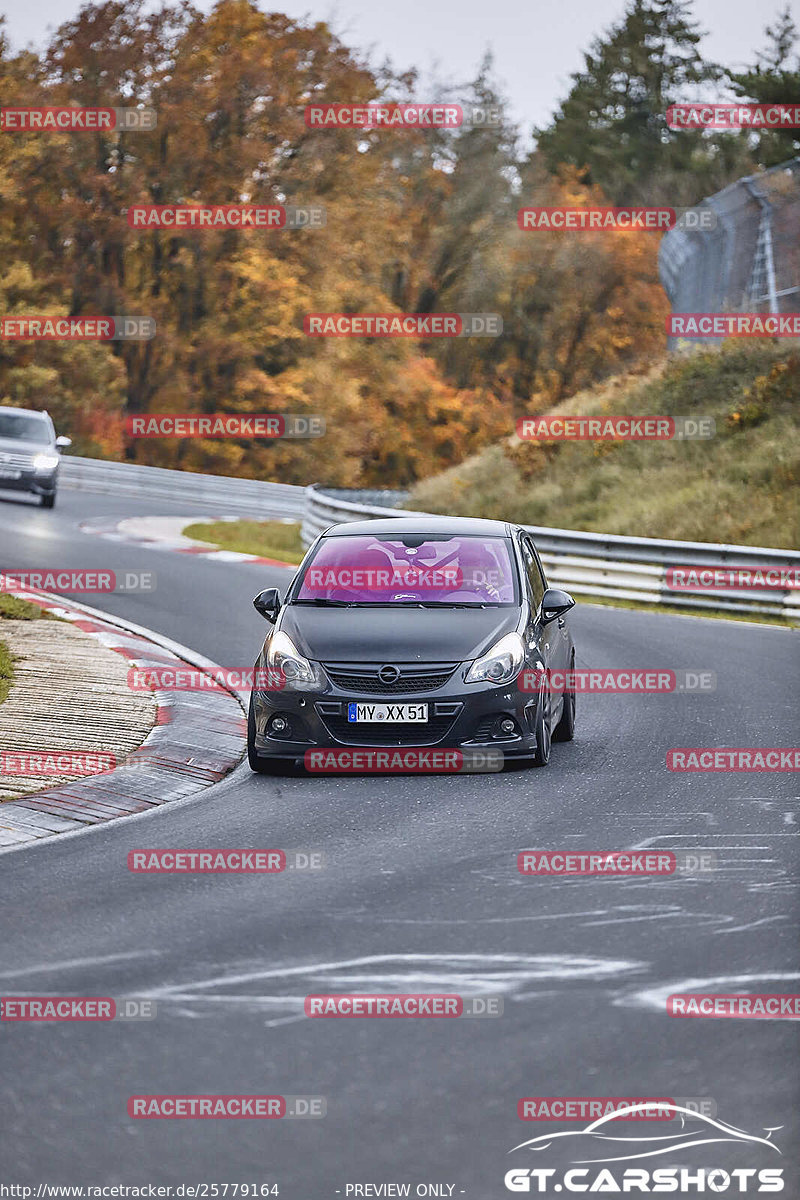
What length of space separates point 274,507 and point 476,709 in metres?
30.1

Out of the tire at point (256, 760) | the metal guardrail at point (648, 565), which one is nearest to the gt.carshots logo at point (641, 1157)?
the tire at point (256, 760)

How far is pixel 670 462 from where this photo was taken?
108 feet

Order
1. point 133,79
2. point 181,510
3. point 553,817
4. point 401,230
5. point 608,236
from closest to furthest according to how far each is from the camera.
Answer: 1. point 553,817
2. point 181,510
3. point 133,79
4. point 401,230
5. point 608,236

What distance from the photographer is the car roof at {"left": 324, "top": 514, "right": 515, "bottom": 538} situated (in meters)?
11.6

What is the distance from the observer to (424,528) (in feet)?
38.2

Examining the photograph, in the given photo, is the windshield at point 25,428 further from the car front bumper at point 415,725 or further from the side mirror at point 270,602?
the car front bumper at point 415,725

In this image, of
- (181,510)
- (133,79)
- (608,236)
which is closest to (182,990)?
(181,510)

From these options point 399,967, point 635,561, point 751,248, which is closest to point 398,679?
point 399,967

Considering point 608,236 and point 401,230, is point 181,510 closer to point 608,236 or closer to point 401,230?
point 401,230

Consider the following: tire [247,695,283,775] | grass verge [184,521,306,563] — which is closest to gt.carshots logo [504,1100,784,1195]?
tire [247,695,283,775]

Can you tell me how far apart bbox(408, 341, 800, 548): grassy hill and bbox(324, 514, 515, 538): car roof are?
1549cm

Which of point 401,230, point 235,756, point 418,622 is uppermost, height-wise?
point 401,230

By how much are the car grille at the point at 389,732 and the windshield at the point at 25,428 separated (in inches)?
859

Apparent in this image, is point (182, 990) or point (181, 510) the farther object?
point (181, 510)
